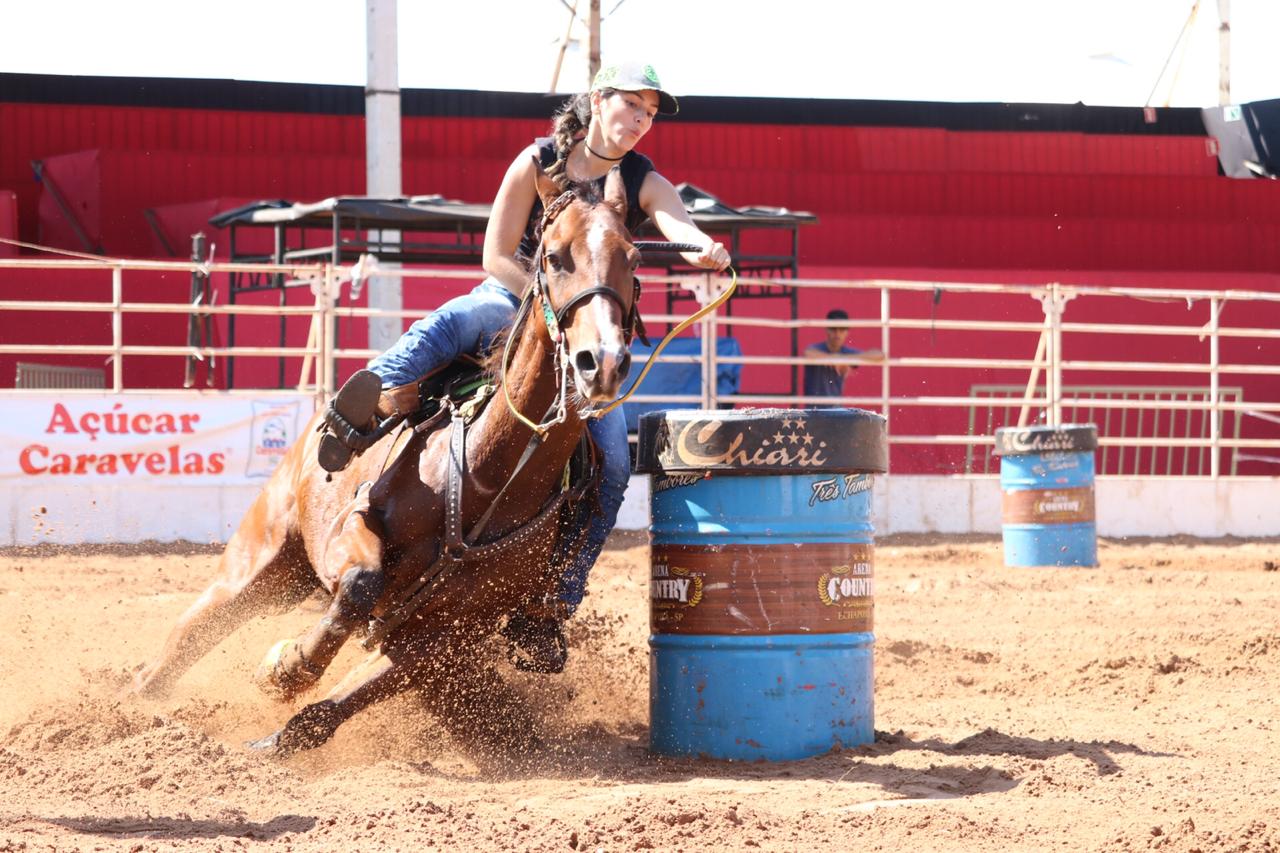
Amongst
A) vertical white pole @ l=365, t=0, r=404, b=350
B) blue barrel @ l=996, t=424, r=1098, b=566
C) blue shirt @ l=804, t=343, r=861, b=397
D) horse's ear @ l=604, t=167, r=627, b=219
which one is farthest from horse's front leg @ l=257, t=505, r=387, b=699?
blue shirt @ l=804, t=343, r=861, b=397

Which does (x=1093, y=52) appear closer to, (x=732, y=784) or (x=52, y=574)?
(x=52, y=574)

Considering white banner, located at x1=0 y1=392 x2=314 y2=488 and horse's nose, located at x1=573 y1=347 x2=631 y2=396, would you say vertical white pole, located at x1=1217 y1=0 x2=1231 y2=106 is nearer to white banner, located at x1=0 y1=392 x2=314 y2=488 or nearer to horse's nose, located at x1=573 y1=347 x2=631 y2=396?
white banner, located at x1=0 y1=392 x2=314 y2=488

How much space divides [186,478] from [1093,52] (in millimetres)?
19161

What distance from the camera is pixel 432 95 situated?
2566cm

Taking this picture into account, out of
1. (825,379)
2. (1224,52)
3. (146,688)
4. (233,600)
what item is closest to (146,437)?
(825,379)

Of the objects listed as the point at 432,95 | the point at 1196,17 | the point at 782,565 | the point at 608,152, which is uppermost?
the point at 1196,17

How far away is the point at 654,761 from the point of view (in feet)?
17.9

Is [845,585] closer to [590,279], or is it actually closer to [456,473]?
[456,473]

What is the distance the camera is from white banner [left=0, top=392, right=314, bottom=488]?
12.7 meters

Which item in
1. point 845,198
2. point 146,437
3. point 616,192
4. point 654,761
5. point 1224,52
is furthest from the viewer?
point 1224,52

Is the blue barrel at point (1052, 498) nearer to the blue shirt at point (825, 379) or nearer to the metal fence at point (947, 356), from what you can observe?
the metal fence at point (947, 356)

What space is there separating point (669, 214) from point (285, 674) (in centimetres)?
191

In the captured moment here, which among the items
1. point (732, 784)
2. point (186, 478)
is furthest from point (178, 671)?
point (186, 478)

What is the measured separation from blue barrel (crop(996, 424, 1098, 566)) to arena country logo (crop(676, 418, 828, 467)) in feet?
23.7
